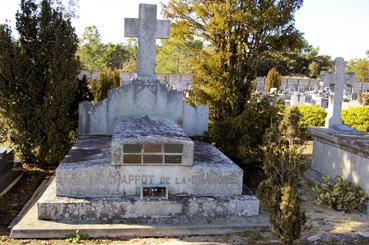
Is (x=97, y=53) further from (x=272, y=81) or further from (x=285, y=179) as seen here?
(x=285, y=179)

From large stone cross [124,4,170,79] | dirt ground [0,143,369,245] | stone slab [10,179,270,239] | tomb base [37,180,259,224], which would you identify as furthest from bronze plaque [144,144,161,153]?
large stone cross [124,4,170,79]

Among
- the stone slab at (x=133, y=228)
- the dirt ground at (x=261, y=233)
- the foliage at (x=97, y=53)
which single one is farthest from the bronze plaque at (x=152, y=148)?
the foliage at (x=97, y=53)

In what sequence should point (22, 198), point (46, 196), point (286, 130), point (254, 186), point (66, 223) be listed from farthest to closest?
1. point (254, 186)
2. point (22, 198)
3. point (46, 196)
4. point (66, 223)
5. point (286, 130)

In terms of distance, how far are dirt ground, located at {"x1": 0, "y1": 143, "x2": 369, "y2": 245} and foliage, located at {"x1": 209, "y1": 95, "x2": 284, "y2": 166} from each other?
4.79ft

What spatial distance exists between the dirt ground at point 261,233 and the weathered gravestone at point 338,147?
80 cm

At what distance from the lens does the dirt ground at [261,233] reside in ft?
17.3

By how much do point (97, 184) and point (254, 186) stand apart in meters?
3.54

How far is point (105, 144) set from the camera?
762 cm

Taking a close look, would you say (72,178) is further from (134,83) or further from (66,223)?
(134,83)

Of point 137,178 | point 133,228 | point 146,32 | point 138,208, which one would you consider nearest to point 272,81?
point 146,32

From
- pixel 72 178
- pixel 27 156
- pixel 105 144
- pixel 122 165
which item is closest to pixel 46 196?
pixel 72 178

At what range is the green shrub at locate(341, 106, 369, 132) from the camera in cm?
1420

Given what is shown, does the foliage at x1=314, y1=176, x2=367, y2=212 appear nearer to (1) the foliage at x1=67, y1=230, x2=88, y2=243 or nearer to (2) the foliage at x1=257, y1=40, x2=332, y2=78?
(1) the foliage at x1=67, y1=230, x2=88, y2=243

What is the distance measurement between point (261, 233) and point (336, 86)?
201 inches
